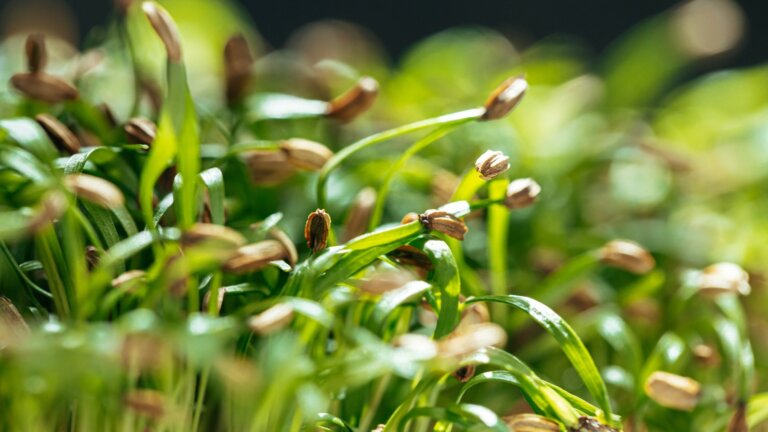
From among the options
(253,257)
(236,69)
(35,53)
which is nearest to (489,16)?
(236,69)

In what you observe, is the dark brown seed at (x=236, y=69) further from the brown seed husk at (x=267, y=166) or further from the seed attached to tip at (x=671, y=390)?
the seed attached to tip at (x=671, y=390)

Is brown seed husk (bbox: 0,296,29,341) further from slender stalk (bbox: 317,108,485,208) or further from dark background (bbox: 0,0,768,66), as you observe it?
dark background (bbox: 0,0,768,66)

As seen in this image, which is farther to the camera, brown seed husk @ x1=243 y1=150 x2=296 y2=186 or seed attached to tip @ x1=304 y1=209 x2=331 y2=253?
brown seed husk @ x1=243 y1=150 x2=296 y2=186

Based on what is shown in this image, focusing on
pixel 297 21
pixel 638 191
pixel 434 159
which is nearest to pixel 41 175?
pixel 434 159

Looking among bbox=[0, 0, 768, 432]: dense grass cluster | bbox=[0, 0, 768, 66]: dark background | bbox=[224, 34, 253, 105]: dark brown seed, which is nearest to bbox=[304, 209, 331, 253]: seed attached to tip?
bbox=[0, 0, 768, 432]: dense grass cluster

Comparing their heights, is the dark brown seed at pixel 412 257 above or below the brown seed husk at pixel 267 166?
below

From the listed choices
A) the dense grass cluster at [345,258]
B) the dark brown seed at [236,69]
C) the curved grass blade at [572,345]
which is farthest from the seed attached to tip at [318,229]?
the dark brown seed at [236,69]
